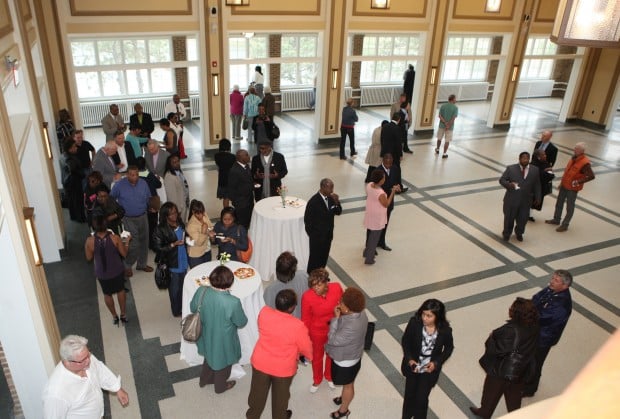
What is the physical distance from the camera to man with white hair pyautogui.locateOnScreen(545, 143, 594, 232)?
27.0 feet

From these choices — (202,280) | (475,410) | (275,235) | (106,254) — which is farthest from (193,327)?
(475,410)

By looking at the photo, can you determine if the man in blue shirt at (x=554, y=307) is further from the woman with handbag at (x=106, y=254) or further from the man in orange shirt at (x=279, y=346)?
the woman with handbag at (x=106, y=254)

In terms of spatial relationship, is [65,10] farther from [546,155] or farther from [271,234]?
[546,155]

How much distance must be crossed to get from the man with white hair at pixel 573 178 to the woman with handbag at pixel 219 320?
6708 millimetres

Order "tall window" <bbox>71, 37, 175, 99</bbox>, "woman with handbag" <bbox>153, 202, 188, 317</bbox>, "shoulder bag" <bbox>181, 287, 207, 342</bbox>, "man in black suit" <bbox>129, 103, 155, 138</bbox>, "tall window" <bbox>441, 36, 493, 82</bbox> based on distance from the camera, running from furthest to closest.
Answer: "tall window" <bbox>441, 36, 493, 82</bbox> → "tall window" <bbox>71, 37, 175, 99</bbox> → "man in black suit" <bbox>129, 103, 155, 138</bbox> → "woman with handbag" <bbox>153, 202, 188, 317</bbox> → "shoulder bag" <bbox>181, 287, 207, 342</bbox>

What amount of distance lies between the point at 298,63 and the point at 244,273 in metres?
12.2

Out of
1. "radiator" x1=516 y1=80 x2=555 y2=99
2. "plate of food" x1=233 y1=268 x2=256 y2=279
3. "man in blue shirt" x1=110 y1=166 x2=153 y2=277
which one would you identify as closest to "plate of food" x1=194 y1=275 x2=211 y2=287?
"plate of food" x1=233 y1=268 x2=256 y2=279

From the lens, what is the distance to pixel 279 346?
12.8 ft

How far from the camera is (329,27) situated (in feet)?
39.9

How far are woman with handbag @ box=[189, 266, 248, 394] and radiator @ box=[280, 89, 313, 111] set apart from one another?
1294 cm

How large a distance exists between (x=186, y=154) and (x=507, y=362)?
9585mm

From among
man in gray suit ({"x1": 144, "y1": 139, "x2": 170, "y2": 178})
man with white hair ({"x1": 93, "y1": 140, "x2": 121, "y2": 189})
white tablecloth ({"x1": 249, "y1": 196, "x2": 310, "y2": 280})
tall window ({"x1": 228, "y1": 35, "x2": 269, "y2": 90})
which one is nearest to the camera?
white tablecloth ({"x1": 249, "y1": 196, "x2": 310, "y2": 280})

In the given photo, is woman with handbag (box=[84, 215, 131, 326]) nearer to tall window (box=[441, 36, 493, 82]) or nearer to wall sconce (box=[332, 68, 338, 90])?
wall sconce (box=[332, 68, 338, 90])

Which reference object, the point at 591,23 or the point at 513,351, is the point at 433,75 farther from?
the point at 591,23
